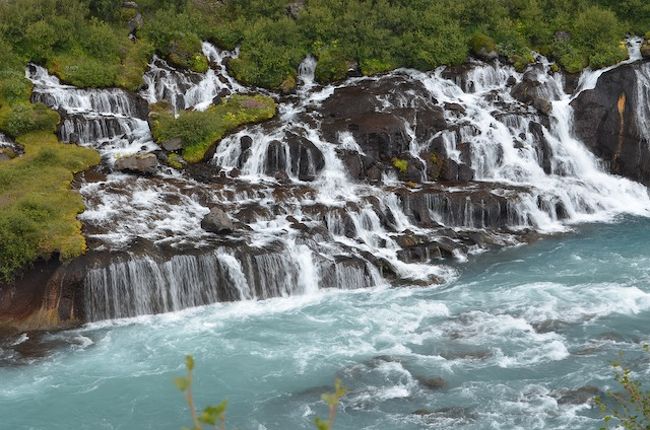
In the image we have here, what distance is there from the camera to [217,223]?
25.4 meters

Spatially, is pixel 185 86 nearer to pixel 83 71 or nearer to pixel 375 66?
pixel 83 71

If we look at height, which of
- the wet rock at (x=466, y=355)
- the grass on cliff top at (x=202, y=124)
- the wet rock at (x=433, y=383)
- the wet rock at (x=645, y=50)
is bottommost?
the wet rock at (x=433, y=383)

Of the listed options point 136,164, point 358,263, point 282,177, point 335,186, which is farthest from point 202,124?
point 358,263

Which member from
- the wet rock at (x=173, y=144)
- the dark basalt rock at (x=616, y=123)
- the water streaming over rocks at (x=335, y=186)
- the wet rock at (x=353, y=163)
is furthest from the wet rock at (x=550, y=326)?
the wet rock at (x=173, y=144)

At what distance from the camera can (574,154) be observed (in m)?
34.2

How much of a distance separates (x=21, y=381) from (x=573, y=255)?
19108 mm

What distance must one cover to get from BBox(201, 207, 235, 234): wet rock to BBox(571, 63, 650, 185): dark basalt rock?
18.7 meters

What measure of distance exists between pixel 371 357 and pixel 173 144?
52.1ft

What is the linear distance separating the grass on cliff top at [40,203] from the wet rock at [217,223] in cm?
431

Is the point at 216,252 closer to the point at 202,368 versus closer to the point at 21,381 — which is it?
the point at 202,368

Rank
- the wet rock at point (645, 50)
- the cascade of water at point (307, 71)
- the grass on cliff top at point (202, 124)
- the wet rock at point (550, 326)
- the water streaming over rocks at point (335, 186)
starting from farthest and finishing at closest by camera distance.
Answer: the cascade of water at point (307, 71) → the wet rock at point (645, 50) → the grass on cliff top at point (202, 124) → the water streaming over rocks at point (335, 186) → the wet rock at point (550, 326)

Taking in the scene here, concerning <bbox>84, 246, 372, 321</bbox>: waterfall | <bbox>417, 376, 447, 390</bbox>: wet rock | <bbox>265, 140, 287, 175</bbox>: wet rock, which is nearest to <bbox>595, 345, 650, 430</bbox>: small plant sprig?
<bbox>417, 376, 447, 390</bbox>: wet rock

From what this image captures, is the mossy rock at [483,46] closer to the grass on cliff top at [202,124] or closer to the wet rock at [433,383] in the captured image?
the grass on cliff top at [202,124]

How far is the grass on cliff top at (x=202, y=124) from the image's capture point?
3156 cm
